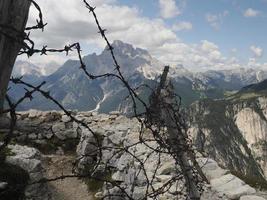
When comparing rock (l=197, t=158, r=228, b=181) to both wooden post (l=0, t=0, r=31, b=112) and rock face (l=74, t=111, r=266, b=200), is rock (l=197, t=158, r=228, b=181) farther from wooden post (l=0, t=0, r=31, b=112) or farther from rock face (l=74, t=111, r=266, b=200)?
wooden post (l=0, t=0, r=31, b=112)

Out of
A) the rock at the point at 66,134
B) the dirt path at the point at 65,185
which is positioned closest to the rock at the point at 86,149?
the dirt path at the point at 65,185

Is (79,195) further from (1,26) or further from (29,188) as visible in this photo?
(1,26)

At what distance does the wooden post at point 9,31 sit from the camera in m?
2.49

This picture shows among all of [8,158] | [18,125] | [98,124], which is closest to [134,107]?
[18,125]

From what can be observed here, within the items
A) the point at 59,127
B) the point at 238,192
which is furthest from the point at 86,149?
the point at 238,192

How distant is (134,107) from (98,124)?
2439 centimetres

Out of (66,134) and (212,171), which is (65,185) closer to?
(66,134)

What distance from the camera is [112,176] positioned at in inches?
722

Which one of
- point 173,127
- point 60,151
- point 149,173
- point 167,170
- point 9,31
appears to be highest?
point 9,31

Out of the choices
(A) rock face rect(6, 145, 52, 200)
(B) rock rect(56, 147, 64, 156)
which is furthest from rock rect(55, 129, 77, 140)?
(A) rock face rect(6, 145, 52, 200)

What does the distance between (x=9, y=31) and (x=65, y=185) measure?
18.5 m

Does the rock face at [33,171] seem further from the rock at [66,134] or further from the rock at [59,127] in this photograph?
the rock at [59,127]

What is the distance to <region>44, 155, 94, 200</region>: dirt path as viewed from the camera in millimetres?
19062

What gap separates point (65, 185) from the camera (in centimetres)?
2031
